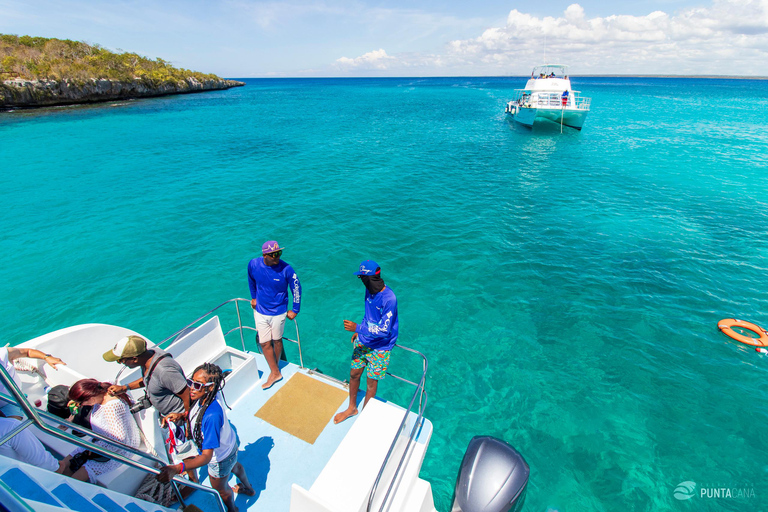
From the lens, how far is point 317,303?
10492 mm

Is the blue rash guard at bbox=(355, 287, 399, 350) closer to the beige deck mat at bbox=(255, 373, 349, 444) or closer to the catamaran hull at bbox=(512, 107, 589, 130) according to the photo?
the beige deck mat at bbox=(255, 373, 349, 444)

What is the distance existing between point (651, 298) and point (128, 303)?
15.7 metres

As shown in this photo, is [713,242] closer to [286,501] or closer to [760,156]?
[286,501]

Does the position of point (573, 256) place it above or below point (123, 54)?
below

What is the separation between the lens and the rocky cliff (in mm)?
48344

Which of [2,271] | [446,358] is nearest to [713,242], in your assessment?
[446,358]

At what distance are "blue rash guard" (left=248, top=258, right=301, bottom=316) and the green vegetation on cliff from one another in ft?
232

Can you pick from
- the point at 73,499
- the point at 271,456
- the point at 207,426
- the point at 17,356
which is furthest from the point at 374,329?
the point at 17,356

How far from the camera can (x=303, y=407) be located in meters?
5.36

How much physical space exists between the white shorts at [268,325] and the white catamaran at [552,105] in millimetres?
36799

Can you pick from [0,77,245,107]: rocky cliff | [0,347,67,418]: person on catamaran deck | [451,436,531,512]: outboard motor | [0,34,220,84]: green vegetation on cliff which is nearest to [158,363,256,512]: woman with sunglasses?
[0,347,67,418]: person on catamaran deck

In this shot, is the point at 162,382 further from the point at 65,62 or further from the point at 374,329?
the point at 65,62

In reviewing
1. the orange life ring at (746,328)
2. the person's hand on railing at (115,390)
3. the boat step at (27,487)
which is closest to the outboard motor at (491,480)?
the boat step at (27,487)

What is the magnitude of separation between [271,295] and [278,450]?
2.15 metres
